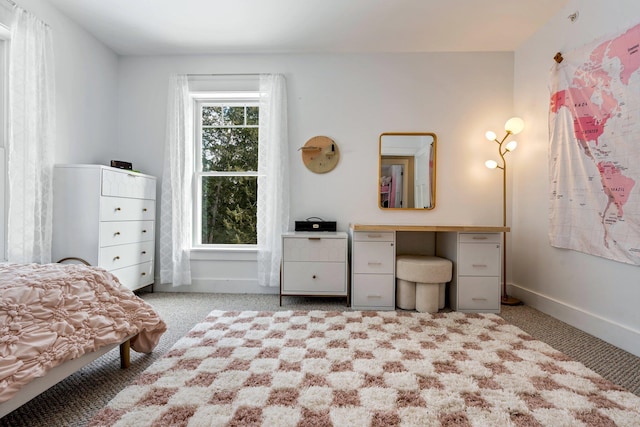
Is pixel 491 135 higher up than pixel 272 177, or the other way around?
pixel 491 135

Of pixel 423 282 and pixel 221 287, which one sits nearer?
pixel 423 282

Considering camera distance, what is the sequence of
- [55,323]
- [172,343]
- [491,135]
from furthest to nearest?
1. [491,135]
2. [172,343]
3. [55,323]

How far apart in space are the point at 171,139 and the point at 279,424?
2.97m

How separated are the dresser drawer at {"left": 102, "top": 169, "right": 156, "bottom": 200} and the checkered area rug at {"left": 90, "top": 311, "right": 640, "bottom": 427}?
1426 mm

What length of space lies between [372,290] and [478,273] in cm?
93

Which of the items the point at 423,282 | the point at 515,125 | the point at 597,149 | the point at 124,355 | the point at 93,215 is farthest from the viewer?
the point at 515,125

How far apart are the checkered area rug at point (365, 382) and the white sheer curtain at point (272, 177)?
1.01 metres

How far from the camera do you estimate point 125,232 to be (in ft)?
9.52

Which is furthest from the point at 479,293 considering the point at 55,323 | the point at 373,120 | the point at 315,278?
the point at 55,323

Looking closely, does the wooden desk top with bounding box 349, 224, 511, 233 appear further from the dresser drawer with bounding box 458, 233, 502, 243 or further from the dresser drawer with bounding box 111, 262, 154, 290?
the dresser drawer with bounding box 111, 262, 154, 290

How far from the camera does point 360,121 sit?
3371 mm

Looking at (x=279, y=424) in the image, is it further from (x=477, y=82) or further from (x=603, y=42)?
(x=477, y=82)

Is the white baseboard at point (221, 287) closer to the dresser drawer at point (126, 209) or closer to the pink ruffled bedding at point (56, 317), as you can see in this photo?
the dresser drawer at point (126, 209)

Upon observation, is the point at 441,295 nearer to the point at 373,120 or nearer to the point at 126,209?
the point at 373,120
